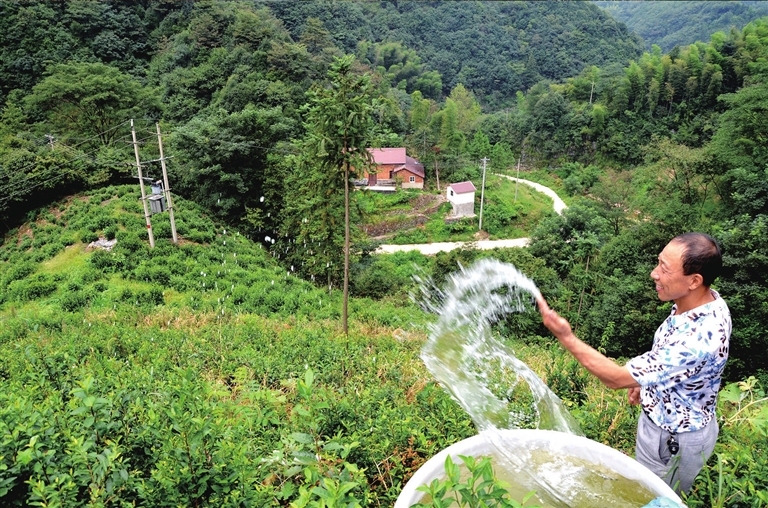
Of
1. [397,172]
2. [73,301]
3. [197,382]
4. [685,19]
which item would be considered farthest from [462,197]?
[685,19]

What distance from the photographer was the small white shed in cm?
3212

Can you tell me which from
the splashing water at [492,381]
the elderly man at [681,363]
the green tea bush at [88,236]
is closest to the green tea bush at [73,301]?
the green tea bush at [88,236]

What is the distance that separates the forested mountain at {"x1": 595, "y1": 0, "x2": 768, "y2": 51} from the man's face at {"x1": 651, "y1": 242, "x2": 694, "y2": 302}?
95.6 meters

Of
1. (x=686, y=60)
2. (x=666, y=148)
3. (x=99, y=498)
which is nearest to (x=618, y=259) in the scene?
(x=666, y=148)

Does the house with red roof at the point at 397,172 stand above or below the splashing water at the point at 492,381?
below

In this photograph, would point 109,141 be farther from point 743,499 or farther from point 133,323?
point 743,499

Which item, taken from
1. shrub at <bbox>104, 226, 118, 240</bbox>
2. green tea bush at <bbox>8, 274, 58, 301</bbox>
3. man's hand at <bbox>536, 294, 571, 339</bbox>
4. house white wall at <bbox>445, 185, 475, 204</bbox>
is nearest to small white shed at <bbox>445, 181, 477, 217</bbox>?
house white wall at <bbox>445, 185, 475, 204</bbox>

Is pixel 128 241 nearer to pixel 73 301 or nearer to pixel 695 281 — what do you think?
pixel 73 301

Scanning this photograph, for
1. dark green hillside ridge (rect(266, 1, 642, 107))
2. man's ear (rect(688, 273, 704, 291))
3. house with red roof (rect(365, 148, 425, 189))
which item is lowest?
house with red roof (rect(365, 148, 425, 189))

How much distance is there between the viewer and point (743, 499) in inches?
90.3

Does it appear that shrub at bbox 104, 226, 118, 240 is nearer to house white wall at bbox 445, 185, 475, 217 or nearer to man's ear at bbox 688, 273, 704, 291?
man's ear at bbox 688, 273, 704, 291

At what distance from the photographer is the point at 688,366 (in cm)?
219

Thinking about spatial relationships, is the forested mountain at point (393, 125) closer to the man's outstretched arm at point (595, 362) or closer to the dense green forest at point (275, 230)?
the dense green forest at point (275, 230)

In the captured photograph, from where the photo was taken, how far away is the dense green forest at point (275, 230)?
100 inches
